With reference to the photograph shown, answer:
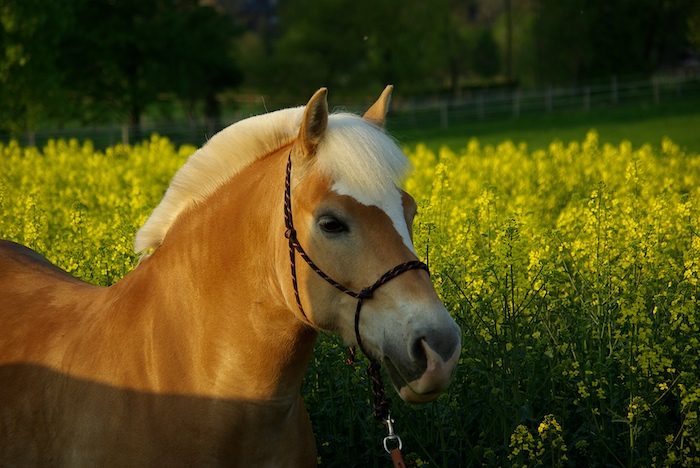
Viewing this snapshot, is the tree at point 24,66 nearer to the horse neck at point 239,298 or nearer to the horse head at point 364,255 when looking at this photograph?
the horse neck at point 239,298

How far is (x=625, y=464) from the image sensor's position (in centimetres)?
446

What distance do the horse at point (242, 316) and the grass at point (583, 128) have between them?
67.2 ft

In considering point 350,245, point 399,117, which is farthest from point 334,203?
point 399,117

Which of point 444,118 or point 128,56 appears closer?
point 128,56

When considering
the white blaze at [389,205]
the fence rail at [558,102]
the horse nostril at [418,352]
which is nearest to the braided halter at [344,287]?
the white blaze at [389,205]

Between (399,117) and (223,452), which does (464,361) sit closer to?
(223,452)

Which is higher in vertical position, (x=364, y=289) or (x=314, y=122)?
(x=314, y=122)

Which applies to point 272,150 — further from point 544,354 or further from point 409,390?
point 544,354

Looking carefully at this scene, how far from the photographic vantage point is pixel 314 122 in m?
2.73

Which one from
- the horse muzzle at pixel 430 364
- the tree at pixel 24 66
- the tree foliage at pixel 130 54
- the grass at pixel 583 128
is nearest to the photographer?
the horse muzzle at pixel 430 364

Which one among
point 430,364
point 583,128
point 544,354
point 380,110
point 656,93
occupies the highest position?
point 380,110

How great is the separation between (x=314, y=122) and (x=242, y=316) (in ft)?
2.34

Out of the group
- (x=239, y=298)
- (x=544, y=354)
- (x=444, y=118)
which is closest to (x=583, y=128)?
(x=444, y=118)

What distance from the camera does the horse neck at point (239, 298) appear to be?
290cm
